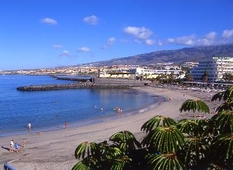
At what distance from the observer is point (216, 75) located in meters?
118

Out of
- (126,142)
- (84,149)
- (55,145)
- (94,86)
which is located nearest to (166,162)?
(126,142)

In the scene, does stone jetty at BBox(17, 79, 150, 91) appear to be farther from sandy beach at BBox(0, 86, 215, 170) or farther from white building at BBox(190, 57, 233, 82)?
sandy beach at BBox(0, 86, 215, 170)

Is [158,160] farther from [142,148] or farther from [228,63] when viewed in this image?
[228,63]

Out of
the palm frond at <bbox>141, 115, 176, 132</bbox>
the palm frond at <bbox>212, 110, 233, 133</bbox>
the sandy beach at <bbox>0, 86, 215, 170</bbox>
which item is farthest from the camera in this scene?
the sandy beach at <bbox>0, 86, 215, 170</bbox>

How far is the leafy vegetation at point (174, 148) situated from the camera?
718cm

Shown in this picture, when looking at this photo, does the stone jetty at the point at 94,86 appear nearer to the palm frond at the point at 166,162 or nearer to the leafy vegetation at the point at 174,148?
the leafy vegetation at the point at 174,148

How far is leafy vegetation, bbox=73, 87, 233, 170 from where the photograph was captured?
23.5ft

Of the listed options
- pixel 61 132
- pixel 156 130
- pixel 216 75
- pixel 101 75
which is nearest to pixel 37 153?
pixel 61 132

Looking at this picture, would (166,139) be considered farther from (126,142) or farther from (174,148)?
(126,142)

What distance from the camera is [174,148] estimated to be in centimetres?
720

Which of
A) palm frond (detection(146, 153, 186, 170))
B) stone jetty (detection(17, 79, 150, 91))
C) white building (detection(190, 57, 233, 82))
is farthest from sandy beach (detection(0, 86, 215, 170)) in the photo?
white building (detection(190, 57, 233, 82))

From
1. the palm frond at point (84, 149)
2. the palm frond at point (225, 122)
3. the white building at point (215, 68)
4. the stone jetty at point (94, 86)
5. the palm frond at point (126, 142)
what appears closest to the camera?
the palm frond at point (225, 122)

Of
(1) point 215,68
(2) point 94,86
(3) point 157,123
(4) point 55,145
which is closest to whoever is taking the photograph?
(3) point 157,123

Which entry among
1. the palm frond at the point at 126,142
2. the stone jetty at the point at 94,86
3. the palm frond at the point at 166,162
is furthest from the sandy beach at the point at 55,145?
the stone jetty at the point at 94,86
